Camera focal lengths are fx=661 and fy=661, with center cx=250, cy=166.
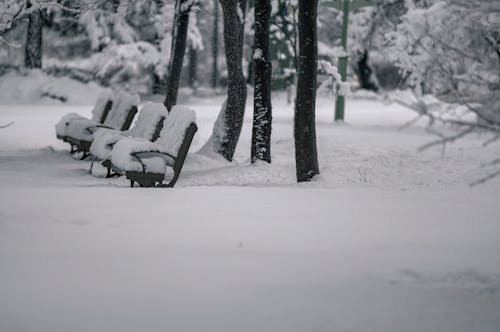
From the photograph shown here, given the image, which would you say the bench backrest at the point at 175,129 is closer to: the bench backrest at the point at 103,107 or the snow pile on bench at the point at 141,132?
the snow pile on bench at the point at 141,132

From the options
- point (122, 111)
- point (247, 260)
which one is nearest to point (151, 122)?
point (122, 111)

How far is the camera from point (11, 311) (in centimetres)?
353

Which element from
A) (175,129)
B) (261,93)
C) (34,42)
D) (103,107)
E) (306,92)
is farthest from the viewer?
(34,42)

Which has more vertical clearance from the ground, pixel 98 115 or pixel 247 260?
pixel 247 260

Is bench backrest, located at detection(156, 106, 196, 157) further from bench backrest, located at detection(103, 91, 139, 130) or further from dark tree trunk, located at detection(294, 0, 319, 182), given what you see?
bench backrest, located at detection(103, 91, 139, 130)

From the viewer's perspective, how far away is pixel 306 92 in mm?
9391

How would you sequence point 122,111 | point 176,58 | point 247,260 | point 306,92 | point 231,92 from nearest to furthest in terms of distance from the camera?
point 247,260 → point 306,92 → point 122,111 → point 231,92 → point 176,58

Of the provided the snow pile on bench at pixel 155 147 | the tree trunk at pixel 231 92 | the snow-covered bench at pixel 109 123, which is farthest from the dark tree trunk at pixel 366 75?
the snow pile on bench at pixel 155 147

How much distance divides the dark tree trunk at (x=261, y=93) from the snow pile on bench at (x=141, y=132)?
80.3 inches

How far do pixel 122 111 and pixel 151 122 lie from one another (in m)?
2.37

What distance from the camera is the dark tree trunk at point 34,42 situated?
28.8 metres

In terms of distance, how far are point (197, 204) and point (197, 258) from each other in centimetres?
168

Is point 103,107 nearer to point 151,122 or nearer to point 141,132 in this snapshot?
point 141,132

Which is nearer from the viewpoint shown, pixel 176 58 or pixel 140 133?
pixel 140 133
